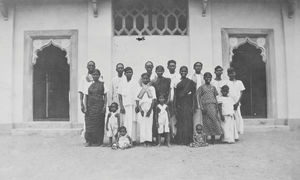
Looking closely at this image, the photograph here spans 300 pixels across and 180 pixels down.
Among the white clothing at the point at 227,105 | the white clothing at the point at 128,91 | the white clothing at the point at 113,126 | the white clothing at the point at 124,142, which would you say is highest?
the white clothing at the point at 128,91

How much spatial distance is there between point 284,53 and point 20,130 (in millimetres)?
6544

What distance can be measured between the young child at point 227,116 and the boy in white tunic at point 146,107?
1.45 meters

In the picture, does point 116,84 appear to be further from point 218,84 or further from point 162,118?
point 218,84

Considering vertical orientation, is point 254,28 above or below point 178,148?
above

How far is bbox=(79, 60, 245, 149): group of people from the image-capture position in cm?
700

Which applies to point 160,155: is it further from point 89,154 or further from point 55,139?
point 55,139

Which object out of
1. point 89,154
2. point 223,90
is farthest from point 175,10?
point 89,154

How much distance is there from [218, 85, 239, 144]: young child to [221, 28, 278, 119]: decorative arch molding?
1665mm

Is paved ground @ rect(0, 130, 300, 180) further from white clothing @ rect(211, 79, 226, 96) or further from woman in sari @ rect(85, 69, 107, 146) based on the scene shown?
white clothing @ rect(211, 79, 226, 96)

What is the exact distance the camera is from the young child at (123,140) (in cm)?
675

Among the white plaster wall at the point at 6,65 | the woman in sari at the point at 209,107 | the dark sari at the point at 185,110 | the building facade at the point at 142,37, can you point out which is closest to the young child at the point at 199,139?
the dark sari at the point at 185,110

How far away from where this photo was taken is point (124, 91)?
23.5 ft

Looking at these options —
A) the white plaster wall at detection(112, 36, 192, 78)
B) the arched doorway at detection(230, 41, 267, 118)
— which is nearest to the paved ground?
the white plaster wall at detection(112, 36, 192, 78)

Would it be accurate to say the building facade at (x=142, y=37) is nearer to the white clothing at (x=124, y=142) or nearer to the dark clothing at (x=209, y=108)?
the dark clothing at (x=209, y=108)
